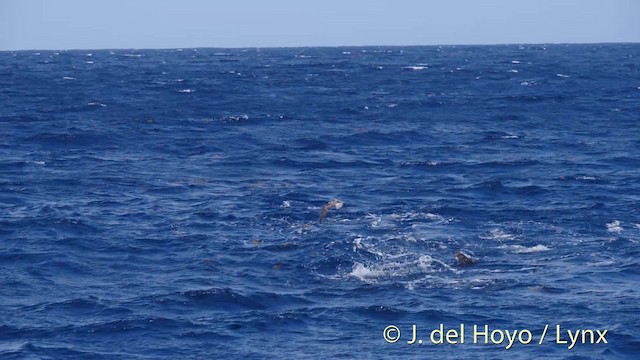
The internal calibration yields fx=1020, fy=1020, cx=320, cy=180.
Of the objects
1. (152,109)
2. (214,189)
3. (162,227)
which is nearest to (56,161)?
(214,189)

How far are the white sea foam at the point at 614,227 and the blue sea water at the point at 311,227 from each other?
0.37 feet

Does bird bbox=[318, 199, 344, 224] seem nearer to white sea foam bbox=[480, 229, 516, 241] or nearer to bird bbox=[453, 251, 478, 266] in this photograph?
white sea foam bbox=[480, 229, 516, 241]

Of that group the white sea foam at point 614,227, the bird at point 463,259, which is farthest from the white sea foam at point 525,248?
the white sea foam at point 614,227

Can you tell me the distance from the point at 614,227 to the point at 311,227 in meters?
12.1

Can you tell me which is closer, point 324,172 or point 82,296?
point 82,296

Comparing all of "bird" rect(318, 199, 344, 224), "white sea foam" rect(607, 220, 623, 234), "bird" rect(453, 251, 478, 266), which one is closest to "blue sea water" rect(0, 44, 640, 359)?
"white sea foam" rect(607, 220, 623, 234)

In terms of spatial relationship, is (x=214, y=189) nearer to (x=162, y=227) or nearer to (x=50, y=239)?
(x=162, y=227)

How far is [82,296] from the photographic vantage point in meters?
31.8

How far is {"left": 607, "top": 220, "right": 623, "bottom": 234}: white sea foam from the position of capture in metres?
40.2

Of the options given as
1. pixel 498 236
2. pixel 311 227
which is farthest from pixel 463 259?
pixel 311 227

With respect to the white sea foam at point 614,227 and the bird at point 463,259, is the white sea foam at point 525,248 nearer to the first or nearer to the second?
the bird at point 463,259

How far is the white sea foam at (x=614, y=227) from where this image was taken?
4025cm

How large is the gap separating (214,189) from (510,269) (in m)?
18.8

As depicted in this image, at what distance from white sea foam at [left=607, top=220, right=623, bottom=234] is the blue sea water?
0.37 feet
